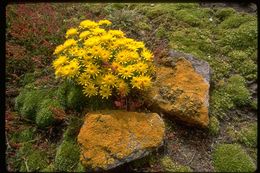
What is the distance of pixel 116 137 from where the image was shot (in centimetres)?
558

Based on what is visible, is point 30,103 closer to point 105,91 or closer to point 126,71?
point 105,91

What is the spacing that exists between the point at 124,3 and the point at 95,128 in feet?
16.0

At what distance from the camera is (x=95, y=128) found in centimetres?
568

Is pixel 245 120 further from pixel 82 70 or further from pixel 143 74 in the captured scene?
pixel 82 70

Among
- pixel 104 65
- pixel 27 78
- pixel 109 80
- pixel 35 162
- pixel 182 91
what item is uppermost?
pixel 104 65

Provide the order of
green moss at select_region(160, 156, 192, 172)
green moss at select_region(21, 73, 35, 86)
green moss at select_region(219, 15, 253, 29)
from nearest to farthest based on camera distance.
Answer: green moss at select_region(160, 156, 192, 172) < green moss at select_region(21, 73, 35, 86) < green moss at select_region(219, 15, 253, 29)

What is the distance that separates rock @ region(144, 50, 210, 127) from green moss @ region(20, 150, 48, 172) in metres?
2.04

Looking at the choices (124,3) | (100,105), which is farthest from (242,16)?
(100,105)

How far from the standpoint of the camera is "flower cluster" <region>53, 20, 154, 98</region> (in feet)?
19.6

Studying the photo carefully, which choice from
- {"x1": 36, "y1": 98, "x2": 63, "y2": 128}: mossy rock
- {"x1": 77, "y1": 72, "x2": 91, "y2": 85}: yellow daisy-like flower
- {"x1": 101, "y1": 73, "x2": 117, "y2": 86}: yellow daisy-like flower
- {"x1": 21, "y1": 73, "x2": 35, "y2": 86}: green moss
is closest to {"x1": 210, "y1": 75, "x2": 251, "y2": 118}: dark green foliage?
{"x1": 101, "y1": 73, "x2": 117, "y2": 86}: yellow daisy-like flower

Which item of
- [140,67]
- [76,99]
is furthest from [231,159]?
[76,99]

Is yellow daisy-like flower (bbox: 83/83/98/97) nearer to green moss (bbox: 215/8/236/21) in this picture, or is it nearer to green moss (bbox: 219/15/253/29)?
green moss (bbox: 219/15/253/29)

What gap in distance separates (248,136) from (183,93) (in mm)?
1390

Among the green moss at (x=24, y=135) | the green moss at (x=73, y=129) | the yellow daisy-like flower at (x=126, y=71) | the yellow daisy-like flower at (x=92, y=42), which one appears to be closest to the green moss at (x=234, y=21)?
the yellow daisy-like flower at (x=126, y=71)
